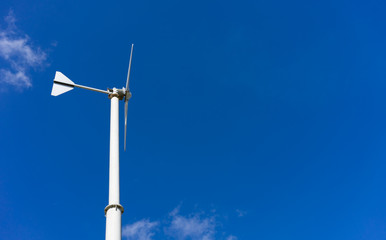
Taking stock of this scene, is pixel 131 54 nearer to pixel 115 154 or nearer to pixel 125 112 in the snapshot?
pixel 125 112

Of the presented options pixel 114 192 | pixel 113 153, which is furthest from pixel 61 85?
pixel 114 192

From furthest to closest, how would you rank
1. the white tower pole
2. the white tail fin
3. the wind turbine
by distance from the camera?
the white tail fin → the wind turbine → the white tower pole

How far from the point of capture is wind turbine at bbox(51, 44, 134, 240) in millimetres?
10227

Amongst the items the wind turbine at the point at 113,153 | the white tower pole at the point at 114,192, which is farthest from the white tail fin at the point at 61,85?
the white tower pole at the point at 114,192

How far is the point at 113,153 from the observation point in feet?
40.1

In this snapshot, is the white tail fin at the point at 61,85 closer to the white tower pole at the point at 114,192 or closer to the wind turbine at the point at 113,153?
the wind turbine at the point at 113,153

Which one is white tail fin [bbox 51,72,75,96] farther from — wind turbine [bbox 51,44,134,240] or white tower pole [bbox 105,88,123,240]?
white tower pole [bbox 105,88,123,240]

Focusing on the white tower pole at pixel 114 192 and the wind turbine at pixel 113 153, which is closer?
the white tower pole at pixel 114 192

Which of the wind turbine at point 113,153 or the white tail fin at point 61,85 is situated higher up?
the white tail fin at point 61,85

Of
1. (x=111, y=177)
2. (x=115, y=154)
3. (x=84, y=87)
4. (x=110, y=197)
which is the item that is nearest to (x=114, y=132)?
(x=115, y=154)

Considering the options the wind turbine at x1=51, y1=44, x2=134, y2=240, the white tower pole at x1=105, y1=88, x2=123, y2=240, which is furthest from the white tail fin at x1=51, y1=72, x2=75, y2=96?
the white tower pole at x1=105, y1=88, x2=123, y2=240

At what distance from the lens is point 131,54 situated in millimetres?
19203

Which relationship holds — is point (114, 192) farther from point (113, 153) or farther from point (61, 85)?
point (61, 85)

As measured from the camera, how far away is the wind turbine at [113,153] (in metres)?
10.2
